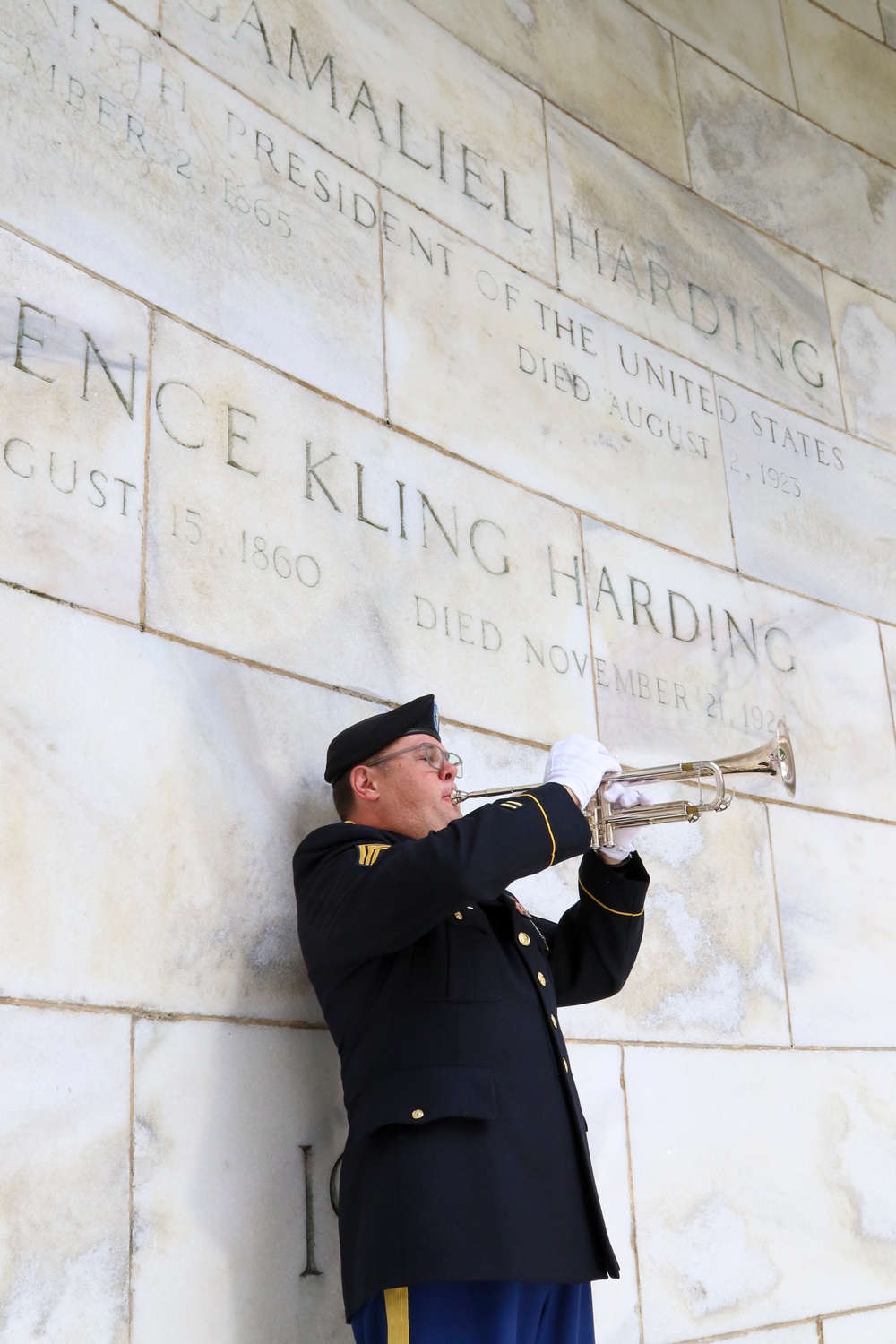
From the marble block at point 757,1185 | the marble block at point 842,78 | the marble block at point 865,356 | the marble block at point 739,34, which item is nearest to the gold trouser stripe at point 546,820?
the marble block at point 757,1185

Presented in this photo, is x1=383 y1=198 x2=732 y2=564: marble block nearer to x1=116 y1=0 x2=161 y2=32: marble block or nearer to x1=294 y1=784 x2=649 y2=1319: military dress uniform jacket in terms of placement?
x1=116 y1=0 x2=161 y2=32: marble block

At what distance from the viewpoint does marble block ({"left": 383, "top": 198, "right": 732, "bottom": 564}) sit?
412 cm

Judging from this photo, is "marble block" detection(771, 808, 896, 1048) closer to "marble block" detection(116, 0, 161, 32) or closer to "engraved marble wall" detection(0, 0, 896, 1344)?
"engraved marble wall" detection(0, 0, 896, 1344)

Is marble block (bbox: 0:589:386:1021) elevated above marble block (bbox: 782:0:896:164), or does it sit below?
below

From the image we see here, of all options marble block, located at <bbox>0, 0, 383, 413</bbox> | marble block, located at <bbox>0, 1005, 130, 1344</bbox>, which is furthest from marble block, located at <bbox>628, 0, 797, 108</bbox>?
marble block, located at <bbox>0, 1005, 130, 1344</bbox>

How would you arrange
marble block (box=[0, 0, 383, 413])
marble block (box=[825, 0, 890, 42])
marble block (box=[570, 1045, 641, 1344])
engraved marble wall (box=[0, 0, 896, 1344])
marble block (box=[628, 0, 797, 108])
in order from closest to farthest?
engraved marble wall (box=[0, 0, 896, 1344]) < marble block (box=[0, 0, 383, 413]) < marble block (box=[570, 1045, 641, 1344]) < marble block (box=[628, 0, 797, 108]) < marble block (box=[825, 0, 890, 42])

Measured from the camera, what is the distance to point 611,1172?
369 cm

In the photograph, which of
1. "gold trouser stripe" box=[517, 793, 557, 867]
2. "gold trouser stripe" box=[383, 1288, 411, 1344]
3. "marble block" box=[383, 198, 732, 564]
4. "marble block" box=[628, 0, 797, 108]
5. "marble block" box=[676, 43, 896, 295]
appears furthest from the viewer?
"marble block" box=[628, 0, 797, 108]

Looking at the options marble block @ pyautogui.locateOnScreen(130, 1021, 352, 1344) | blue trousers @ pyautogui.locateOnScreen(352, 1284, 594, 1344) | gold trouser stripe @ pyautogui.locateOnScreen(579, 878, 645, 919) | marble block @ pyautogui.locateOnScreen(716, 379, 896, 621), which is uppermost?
marble block @ pyautogui.locateOnScreen(716, 379, 896, 621)

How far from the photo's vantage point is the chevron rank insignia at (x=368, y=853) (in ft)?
9.19

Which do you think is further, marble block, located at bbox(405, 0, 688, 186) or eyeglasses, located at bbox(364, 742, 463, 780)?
marble block, located at bbox(405, 0, 688, 186)

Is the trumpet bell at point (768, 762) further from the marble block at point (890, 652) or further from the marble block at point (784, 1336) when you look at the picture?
the marble block at point (890, 652)

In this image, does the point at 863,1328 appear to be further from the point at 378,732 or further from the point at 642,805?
the point at 378,732

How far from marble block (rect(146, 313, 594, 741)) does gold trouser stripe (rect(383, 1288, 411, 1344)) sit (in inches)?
55.7
